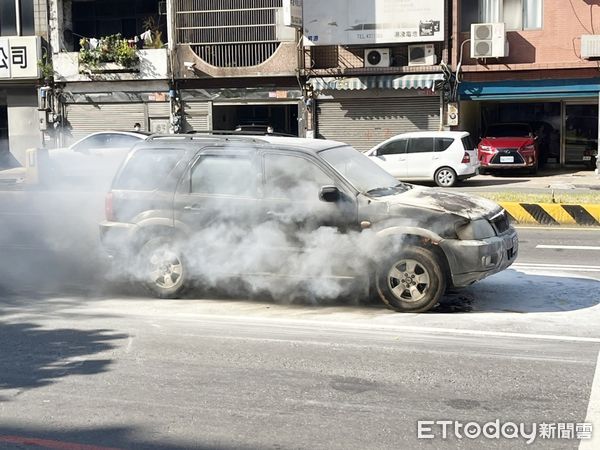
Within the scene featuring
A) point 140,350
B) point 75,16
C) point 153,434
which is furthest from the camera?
point 75,16

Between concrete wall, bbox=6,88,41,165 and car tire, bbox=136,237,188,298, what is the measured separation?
23.9 metres

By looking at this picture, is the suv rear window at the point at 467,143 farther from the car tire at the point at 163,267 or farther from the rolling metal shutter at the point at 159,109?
the car tire at the point at 163,267

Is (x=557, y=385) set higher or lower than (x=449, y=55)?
lower

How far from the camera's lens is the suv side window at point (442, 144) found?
23.2 m

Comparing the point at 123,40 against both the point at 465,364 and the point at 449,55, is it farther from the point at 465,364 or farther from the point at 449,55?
the point at 465,364

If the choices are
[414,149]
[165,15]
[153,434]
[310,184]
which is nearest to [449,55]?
[414,149]

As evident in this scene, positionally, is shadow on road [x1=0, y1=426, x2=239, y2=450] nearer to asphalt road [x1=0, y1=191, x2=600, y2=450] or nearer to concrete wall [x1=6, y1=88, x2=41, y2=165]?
asphalt road [x1=0, y1=191, x2=600, y2=450]

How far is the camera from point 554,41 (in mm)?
25516

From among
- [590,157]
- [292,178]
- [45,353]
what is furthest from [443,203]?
[590,157]

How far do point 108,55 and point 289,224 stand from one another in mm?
22563

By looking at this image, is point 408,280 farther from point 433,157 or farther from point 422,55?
point 422,55

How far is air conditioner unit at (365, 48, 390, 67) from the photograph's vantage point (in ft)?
87.5

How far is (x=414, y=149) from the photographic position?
23.4 m

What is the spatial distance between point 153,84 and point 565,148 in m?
14.3
